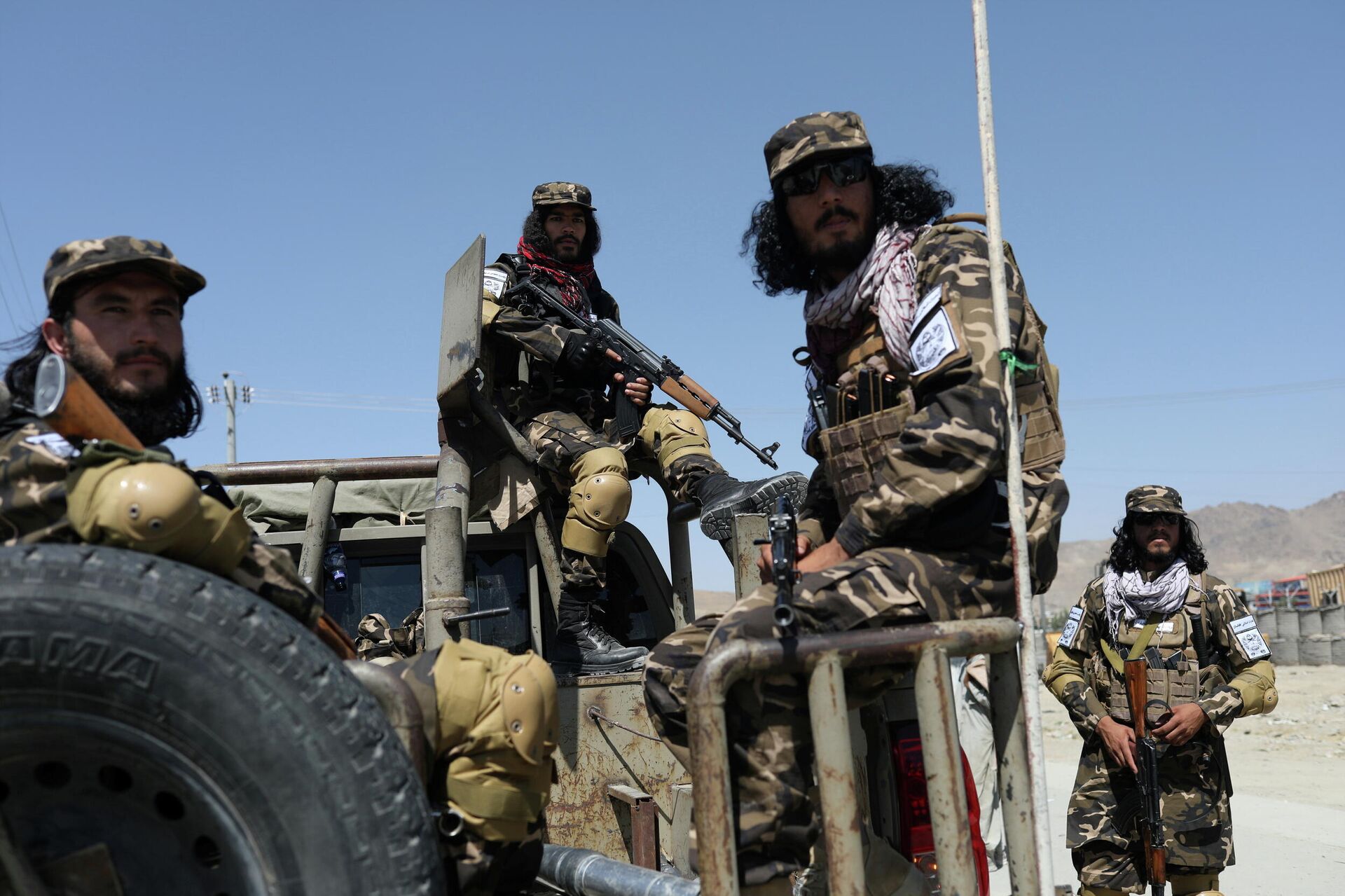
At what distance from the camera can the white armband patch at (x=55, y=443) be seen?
6.57 ft

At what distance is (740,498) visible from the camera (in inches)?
171

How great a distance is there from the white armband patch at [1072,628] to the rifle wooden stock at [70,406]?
4.83 meters

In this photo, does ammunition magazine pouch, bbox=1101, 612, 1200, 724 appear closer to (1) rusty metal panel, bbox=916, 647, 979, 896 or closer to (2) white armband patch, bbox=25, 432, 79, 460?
(1) rusty metal panel, bbox=916, 647, 979, 896

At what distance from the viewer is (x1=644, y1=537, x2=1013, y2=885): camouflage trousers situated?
2205mm

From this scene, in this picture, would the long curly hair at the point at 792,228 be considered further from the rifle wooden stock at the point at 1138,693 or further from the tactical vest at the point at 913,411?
the rifle wooden stock at the point at 1138,693

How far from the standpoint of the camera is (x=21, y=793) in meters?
1.76

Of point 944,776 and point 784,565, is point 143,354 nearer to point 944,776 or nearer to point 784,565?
point 784,565

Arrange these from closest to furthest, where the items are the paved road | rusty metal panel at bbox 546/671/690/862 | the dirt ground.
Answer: rusty metal panel at bbox 546/671/690/862 → the paved road → the dirt ground

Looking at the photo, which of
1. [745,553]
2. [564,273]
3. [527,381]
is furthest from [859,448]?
[564,273]

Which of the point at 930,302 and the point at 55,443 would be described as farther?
the point at 930,302

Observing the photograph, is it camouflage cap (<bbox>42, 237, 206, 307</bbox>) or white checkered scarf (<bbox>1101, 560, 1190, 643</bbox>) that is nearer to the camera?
camouflage cap (<bbox>42, 237, 206, 307</bbox>)

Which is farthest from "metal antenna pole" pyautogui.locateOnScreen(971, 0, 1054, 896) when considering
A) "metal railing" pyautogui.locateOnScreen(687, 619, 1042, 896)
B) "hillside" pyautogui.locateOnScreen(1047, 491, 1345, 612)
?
"hillside" pyautogui.locateOnScreen(1047, 491, 1345, 612)

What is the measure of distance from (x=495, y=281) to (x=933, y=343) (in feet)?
9.65

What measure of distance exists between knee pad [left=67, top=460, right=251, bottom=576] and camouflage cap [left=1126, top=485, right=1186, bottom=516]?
188 inches
